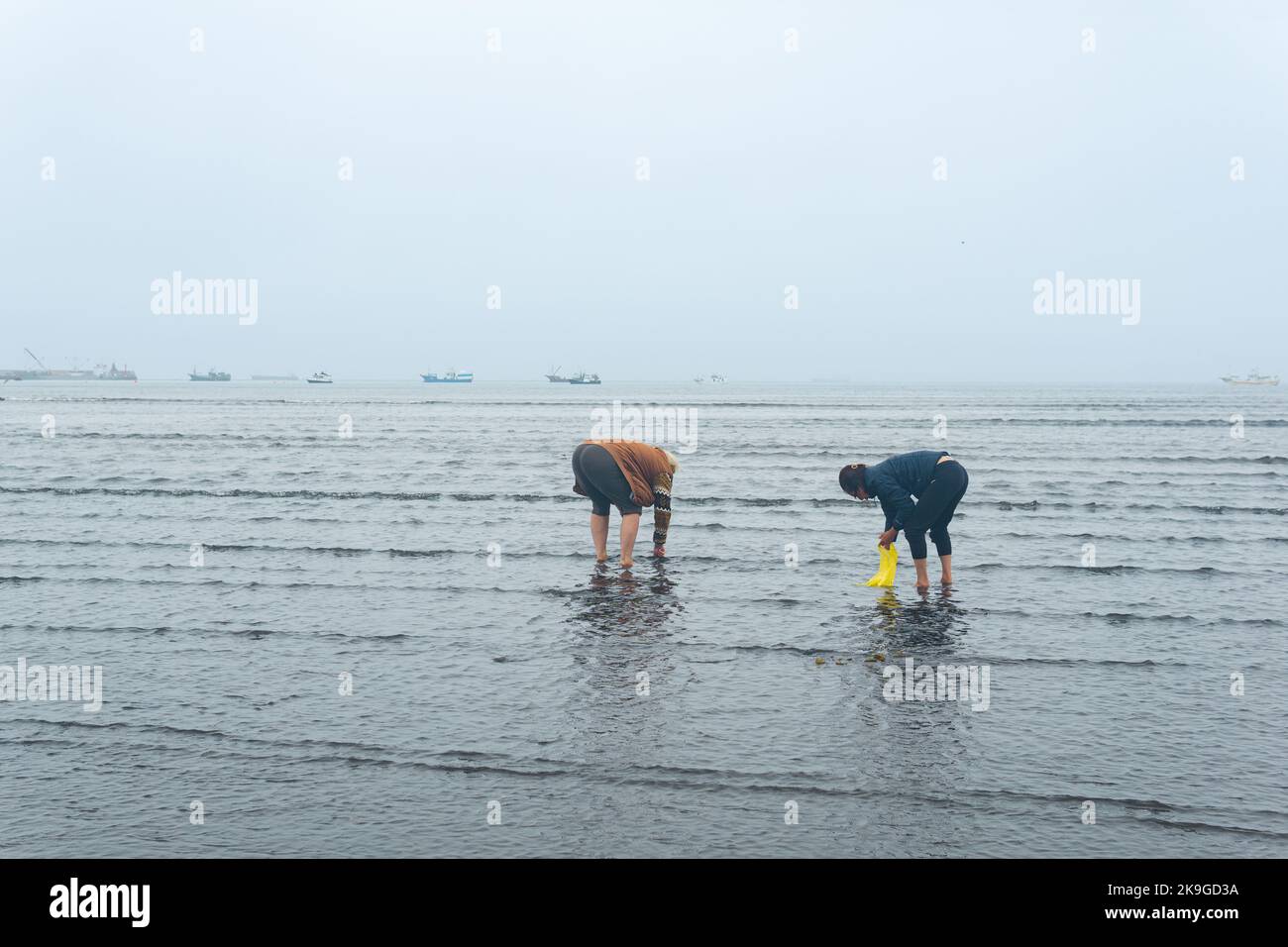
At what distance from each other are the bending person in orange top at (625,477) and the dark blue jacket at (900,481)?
8.86 ft

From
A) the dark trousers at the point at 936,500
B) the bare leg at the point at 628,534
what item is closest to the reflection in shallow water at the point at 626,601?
the bare leg at the point at 628,534

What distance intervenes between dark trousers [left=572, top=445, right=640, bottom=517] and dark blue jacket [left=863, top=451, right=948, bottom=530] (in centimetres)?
309

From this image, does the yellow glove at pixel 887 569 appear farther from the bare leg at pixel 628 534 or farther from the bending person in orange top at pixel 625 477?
the bare leg at pixel 628 534

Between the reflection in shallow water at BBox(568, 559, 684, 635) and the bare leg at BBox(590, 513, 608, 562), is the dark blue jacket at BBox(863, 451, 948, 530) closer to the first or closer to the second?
the reflection in shallow water at BBox(568, 559, 684, 635)

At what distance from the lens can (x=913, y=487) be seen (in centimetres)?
1140

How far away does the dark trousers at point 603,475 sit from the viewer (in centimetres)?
1261

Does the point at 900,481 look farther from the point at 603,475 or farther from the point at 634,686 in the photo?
the point at 634,686

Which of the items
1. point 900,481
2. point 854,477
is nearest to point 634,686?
point 854,477

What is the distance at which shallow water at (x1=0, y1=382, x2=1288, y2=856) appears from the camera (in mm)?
5410

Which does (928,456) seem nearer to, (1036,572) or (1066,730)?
(1036,572)

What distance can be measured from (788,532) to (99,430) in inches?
1753

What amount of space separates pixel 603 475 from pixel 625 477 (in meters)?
0.28

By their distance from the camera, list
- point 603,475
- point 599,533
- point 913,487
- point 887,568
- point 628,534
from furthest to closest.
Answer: point 599,533, point 628,534, point 603,475, point 887,568, point 913,487

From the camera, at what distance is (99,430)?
5041cm
